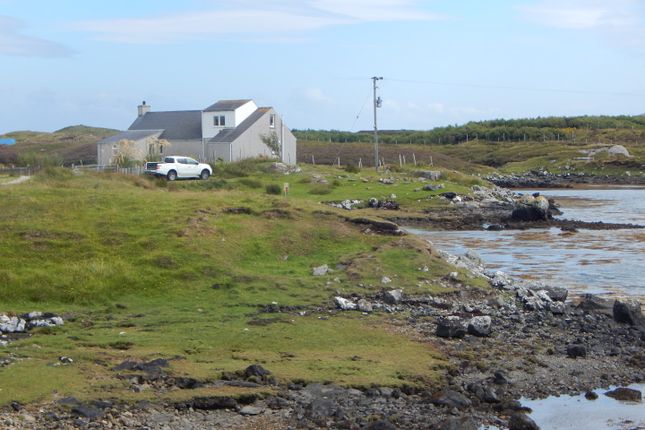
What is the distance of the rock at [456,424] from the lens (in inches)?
Result: 507

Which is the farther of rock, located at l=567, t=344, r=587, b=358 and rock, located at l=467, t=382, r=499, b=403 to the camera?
rock, located at l=567, t=344, r=587, b=358

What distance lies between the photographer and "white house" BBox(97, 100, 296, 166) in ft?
225

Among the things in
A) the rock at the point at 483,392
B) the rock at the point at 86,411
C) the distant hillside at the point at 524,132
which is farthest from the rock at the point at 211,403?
the distant hillside at the point at 524,132

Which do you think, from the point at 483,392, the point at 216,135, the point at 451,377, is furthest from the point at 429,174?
the point at 483,392

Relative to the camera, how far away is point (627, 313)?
20.8 meters

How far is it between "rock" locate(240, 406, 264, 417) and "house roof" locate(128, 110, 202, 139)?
59.0 meters

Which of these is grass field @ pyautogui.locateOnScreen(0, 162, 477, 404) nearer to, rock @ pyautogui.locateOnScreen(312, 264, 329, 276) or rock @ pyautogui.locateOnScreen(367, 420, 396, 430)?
rock @ pyautogui.locateOnScreen(312, 264, 329, 276)

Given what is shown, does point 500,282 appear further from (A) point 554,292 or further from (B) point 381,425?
(B) point 381,425

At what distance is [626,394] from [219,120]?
5830 centimetres

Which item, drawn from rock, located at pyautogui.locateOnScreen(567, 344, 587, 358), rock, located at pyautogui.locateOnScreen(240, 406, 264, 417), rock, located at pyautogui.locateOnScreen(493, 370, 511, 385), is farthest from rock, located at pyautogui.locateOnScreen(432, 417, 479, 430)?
rock, located at pyautogui.locateOnScreen(567, 344, 587, 358)

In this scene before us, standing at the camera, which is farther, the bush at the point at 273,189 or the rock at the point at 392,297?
the bush at the point at 273,189

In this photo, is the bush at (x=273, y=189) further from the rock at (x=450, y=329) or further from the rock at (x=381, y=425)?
the rock at (x=381, y=425)

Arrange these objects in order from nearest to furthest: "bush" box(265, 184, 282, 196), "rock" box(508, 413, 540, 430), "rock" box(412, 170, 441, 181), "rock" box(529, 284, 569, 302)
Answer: "rock" box(508, 413, 540, 430), "rock" box(529, 284, 569, 302), "bush" box(265, 184, 282, 196), "rock" box(412, 170, 441, 181)

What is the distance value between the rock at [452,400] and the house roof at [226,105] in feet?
191
